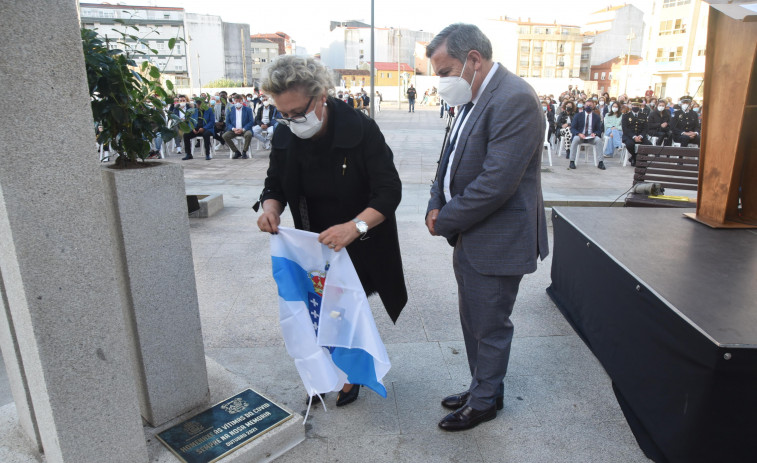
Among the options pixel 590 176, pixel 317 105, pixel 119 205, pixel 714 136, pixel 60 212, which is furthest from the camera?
pixel 590 176

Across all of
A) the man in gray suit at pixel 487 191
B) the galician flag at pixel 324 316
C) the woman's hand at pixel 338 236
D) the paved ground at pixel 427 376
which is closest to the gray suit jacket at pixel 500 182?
the man in gray suit at pixel 487 191

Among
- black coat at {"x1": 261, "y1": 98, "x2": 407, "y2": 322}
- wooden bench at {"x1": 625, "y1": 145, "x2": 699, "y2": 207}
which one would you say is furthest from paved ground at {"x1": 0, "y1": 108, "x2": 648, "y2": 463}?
wooden bench at {"x1": 625, "y1": 145, "x2": 699, "y2": 207}

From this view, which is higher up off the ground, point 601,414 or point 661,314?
point 661,314

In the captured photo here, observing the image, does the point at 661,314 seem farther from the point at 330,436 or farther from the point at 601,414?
the point at 330,436

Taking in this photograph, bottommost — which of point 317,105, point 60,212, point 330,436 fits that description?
point 330,436

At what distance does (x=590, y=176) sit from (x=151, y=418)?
406 inches

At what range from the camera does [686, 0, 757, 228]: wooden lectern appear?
3.55m

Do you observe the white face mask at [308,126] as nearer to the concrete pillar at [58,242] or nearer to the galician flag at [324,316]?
the galician flag at [324,316]

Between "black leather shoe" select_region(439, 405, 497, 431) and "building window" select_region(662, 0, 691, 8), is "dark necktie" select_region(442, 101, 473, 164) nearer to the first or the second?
"black leather shoe" select_region(439, 405, 497, 431)

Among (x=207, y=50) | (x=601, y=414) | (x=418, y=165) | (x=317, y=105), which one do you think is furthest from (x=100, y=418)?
(x=207, y=50)

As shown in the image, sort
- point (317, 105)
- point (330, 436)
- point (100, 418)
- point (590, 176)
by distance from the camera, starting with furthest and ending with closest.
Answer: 1. point (590, 176)
2. point (330, 436)
3. point (317, 105)
4. point (100, 418)

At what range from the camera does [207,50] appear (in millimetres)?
71625

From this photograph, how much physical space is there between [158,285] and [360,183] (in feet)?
3.48

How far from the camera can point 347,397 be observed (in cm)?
279
